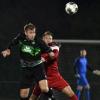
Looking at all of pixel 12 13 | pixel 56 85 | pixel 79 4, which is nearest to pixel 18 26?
pixel 12 13

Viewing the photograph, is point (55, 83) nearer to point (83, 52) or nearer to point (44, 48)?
point (44, 48)

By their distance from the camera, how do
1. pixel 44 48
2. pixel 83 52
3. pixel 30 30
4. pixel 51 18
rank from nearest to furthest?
pixel 30 30
pixel 44 48
pixel 83 52
pixel 51 18


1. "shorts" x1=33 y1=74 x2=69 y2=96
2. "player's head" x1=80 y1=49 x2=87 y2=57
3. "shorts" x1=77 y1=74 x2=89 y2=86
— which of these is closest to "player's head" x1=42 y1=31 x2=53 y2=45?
"shorts" x1=33 y1=74 x2=69 y2=96

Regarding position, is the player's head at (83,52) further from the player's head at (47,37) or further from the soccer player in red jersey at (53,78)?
the player's head at (47,37)

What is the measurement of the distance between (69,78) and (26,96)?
5853mm

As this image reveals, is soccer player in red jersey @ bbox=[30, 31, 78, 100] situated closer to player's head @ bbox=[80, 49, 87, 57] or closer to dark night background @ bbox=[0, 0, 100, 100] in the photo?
player's head @ bbox=[80, 49, 87, 57]

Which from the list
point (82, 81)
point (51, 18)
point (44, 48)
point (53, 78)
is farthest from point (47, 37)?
point (51, 18)

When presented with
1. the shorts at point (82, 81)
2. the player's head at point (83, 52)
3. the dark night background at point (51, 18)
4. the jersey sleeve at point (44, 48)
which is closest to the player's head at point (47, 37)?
the jersey sleeve at point (44, 48)

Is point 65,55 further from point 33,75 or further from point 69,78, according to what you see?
point 33,75

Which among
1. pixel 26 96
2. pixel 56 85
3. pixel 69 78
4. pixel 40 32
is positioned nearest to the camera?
pixel 26 96

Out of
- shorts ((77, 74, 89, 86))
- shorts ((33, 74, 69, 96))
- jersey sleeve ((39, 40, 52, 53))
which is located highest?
jersey sleeve ((39, 40, 52, 53))

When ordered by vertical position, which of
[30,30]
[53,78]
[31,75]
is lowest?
[53,78]

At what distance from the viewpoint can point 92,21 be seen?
19.6 m

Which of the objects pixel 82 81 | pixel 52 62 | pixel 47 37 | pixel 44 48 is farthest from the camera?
pixel 82 81
